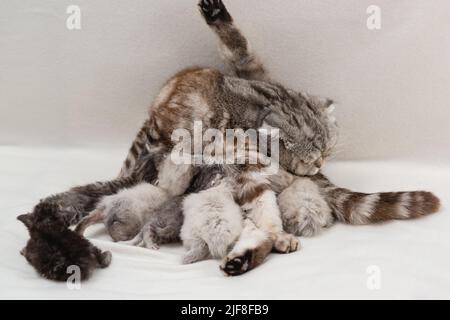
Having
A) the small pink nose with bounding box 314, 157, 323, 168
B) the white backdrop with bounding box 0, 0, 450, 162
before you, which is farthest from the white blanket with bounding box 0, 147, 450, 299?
the white backdrop with bounding box 0, 0, 450, 162

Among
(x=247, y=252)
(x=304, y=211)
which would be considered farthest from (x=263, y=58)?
(x=247, y=252)

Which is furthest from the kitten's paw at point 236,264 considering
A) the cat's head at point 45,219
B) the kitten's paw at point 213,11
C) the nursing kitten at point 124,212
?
the kitten's paw at point 213,11

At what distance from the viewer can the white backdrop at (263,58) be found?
2656 millimetres

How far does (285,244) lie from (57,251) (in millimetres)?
827

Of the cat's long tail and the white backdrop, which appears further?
the white backdrop

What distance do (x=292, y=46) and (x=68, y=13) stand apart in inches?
44.0

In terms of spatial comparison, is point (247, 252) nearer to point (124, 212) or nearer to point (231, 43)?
point (124, 212)

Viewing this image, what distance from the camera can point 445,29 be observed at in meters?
2.62

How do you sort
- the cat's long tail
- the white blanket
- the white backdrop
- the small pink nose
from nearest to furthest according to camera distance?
the white blanket → the cat's long tail → the small pink nose → the white backdrop

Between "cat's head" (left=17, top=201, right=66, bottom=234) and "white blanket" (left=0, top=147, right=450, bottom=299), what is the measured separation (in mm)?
142

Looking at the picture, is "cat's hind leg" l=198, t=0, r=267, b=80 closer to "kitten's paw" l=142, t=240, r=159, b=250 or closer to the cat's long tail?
the cat's long tail

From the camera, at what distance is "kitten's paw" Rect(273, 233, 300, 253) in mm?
2102

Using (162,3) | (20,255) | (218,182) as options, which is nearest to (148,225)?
(218,182)
